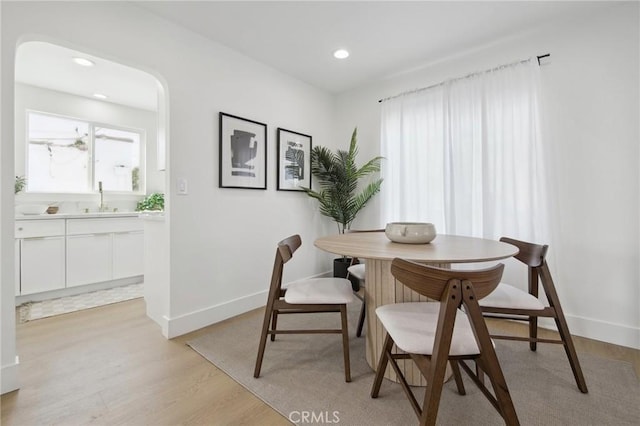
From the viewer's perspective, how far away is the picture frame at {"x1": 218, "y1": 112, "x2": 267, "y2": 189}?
8.47 feet

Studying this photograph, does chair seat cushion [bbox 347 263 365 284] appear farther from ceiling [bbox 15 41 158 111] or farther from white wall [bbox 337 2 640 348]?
ceiling [bbox 15 41 158 111]

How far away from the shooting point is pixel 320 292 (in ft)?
5.49

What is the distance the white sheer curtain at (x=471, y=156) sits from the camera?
7.82ft

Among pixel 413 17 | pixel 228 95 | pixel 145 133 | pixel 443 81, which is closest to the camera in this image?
pixel 413 17

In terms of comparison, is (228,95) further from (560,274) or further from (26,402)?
(560,274)

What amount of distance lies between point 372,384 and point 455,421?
1.44ft

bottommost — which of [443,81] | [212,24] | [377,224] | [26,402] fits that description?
[26,402]

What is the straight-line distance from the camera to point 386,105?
3.29 meters

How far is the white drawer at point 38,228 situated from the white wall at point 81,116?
65 centimetres

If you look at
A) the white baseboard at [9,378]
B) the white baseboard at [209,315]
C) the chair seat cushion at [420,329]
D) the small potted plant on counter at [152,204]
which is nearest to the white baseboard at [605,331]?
the chair seat cushion at [420,329]

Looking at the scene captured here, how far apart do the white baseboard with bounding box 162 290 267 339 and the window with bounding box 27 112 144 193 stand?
2.88 metres

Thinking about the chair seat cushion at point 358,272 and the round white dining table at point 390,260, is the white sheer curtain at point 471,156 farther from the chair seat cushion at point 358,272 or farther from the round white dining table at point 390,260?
the chair seat cushion at point 358,272

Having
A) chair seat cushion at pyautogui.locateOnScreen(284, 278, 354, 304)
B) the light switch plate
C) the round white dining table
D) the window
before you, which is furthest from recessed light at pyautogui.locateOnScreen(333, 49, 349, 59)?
the window

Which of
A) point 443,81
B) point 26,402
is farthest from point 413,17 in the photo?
point 26,402
